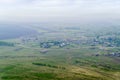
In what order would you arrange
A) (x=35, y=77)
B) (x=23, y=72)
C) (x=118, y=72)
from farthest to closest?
1. (x=118, y=72)
2. (x=23, y=72)
3. (x=35, y=77)

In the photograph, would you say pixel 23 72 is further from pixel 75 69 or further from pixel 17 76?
pixel 75 69

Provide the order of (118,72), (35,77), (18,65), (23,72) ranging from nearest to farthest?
(35,77) < (23,72) < (118,72) < (18,65)

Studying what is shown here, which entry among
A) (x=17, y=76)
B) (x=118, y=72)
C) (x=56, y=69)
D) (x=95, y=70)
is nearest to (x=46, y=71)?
(x=56, y=69)

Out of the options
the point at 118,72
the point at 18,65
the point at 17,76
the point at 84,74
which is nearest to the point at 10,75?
the point at 17,76

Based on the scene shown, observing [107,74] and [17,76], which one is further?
[107,74]

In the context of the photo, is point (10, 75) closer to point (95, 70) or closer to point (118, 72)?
point (95, 70)

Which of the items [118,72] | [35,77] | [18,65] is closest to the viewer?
[35,77]

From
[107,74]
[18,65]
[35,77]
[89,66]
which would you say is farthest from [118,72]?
[18,65]

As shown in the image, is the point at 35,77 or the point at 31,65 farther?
the point at 31,65

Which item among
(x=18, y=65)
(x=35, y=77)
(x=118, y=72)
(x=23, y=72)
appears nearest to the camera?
(x=35, y=77)
